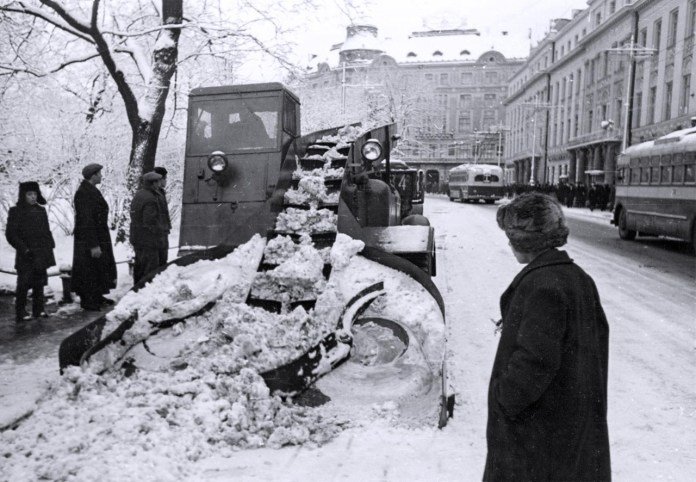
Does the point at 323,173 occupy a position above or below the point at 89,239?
above

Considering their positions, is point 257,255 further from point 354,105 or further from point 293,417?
point 354,105

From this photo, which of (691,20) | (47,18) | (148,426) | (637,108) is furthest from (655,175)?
(637,108)

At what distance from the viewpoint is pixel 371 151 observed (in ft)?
27.1

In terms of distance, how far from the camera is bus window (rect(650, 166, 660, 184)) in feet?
59.8

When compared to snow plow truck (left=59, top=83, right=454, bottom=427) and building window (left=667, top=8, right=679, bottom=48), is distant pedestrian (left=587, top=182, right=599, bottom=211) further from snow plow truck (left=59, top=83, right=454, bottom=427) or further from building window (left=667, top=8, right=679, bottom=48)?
snow plow truck (left=59, top=83, right=454, bottom=427)

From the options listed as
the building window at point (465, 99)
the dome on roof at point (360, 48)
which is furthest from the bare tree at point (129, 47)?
the building window at point (465, 99)

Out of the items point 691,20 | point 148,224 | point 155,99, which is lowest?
point 148,224

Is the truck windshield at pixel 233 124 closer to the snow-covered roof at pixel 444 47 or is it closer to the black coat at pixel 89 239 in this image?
the black coat at pixel 89 239

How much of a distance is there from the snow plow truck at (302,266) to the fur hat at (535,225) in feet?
8.26

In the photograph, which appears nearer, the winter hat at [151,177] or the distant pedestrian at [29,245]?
the distant pedestrian at [29,245]

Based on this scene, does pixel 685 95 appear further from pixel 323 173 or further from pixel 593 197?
pixel 323 173

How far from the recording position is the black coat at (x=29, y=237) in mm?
8320

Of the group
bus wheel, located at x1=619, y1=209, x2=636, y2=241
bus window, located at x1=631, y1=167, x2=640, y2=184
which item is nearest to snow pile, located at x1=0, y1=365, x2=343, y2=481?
bus window, located at x1=631, y1=167, x2=640, y2=184

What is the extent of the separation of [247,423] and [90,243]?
5.30 m
